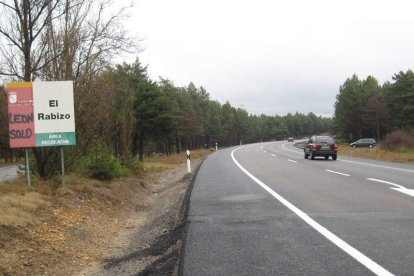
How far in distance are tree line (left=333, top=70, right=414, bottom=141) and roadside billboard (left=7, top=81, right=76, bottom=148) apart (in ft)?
220

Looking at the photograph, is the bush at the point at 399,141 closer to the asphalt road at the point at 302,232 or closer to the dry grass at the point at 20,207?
the asphalt road at the point at 302,232

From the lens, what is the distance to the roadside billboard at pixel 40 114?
11.3 metres

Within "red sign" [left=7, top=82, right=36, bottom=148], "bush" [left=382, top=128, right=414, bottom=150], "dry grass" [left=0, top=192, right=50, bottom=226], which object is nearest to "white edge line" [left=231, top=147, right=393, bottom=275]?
"dry grass" [left=0, top=192, right=50, bottom=226]

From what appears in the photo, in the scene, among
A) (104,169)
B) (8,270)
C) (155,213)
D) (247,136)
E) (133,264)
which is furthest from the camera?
Answer: (247,136)

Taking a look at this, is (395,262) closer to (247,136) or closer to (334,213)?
(334,213)

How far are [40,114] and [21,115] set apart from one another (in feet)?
1.42

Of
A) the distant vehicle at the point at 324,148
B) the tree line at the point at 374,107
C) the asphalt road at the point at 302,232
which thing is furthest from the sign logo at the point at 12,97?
the tree line at the point at 374,107

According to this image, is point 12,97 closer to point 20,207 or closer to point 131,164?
point 20,207

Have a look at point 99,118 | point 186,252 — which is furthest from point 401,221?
point 99,118

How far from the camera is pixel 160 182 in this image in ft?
74.0

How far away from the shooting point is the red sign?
11.2 metres

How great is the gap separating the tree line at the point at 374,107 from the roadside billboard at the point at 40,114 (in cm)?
6695

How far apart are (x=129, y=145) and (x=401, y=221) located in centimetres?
1434

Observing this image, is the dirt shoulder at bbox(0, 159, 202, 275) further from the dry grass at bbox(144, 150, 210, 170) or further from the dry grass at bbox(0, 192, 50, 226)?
the dry grass at bbox(144, 150, 210, 170)
